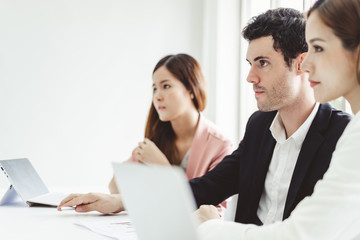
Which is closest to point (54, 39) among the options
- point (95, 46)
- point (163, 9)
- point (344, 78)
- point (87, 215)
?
point (95, 46)

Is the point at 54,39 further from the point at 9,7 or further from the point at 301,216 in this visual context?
Answer: the point at 301,216

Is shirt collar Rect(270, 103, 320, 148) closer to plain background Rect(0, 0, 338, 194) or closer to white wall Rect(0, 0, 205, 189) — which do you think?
plain background Rect(0, 0, 338, 194)

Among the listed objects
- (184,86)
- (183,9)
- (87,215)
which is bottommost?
(87,215)

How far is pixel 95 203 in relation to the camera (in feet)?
5.48

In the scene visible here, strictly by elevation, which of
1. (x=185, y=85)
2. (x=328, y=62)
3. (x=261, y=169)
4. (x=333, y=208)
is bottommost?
(x=261, y=169)

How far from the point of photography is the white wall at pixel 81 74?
3.58 metres

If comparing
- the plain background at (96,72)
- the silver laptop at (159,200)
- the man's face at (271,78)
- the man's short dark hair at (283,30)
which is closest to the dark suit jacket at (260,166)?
the man's face at (271,78)

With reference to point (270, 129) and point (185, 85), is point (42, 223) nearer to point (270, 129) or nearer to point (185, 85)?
point (270, 129)

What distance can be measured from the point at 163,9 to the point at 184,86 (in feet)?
5.04

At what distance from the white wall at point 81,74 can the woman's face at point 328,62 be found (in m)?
2.70

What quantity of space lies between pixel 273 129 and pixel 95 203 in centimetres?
71

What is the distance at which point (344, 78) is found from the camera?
1091mm

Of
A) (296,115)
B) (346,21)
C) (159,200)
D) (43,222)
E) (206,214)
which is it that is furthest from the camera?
(296,115)

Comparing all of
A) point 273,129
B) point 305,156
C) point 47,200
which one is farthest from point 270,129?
point 47,200
